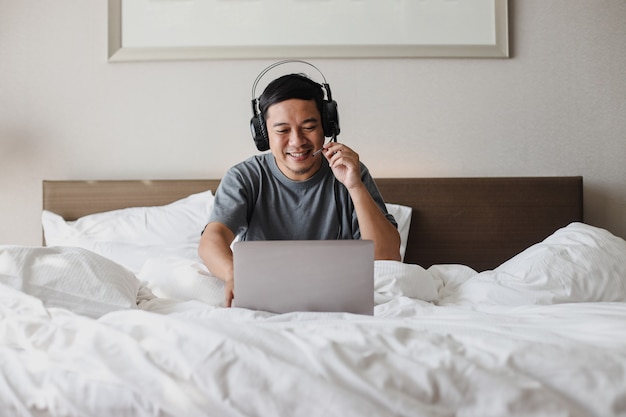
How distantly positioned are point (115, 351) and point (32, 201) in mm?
2178

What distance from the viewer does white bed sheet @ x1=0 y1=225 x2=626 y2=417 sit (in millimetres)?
1040

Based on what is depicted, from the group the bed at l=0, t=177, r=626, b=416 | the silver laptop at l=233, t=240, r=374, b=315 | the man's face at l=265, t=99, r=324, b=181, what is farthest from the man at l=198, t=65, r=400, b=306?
the silver laptop at l=233, t=240, r=374, b=315

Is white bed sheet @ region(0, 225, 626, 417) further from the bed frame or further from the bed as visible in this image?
the bed frame

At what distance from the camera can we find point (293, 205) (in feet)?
7.07

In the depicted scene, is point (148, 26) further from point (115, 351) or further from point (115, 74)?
point (115, 351)

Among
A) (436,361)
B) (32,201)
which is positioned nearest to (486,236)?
(436,361)

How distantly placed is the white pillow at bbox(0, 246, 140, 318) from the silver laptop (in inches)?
13.8

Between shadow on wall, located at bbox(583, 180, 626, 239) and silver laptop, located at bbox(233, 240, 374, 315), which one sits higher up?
shadow on wall, located at bbox(583, 180, 626, 239)

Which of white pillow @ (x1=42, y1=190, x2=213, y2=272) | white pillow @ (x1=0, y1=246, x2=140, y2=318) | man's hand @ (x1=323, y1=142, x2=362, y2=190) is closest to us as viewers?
white pillow @ (x1=0, y1=246, x2=140, y2=318)

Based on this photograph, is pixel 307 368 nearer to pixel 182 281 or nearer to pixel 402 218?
pixel 182 281

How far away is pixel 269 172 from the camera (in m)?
2.20

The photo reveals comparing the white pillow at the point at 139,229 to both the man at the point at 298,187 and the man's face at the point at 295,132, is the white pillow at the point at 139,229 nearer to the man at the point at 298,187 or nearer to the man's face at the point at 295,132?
the man at the point at 298,187

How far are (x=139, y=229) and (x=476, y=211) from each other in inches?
56.4

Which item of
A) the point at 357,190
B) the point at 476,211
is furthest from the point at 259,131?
the point at 476,211
